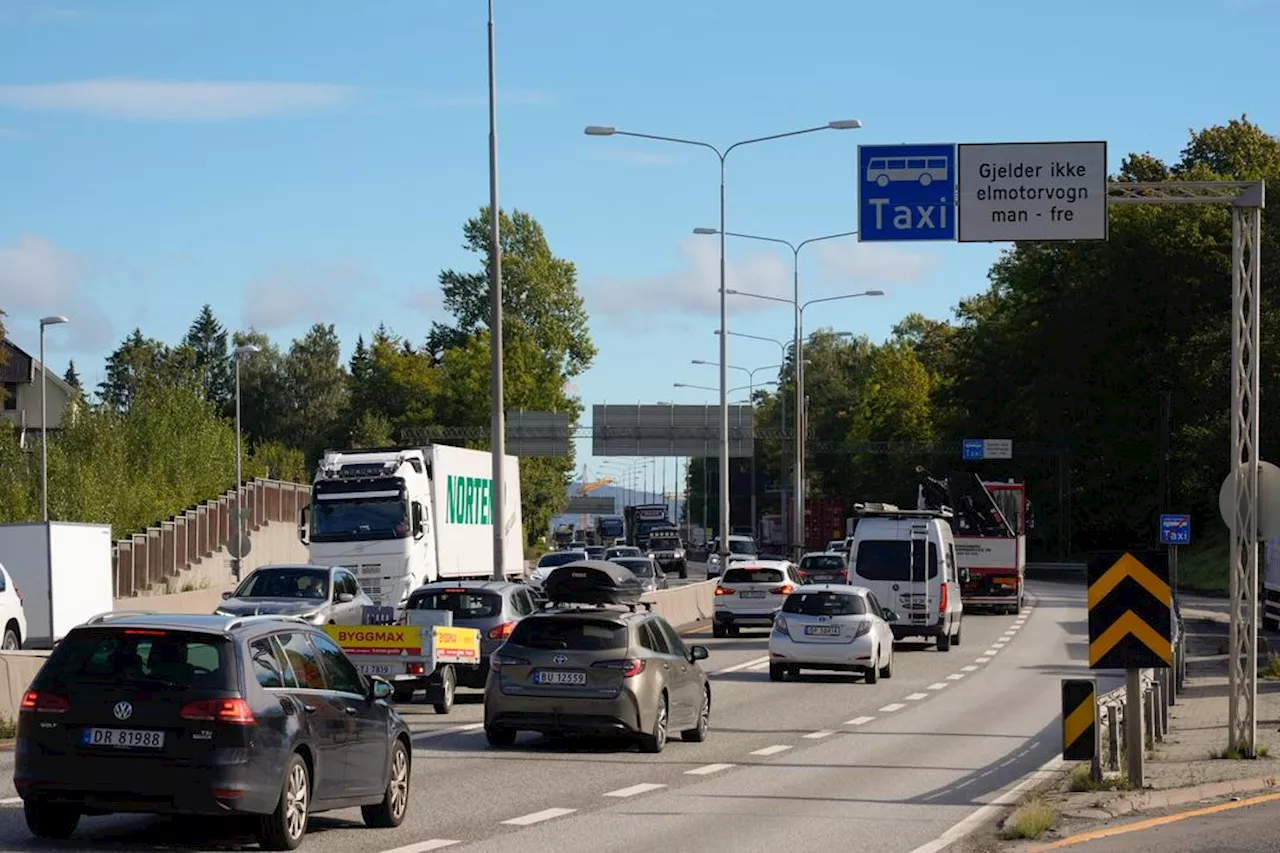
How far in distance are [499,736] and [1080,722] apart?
258 inches

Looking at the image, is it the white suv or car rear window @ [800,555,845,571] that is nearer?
Result: the white suv

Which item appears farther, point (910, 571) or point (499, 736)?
point (910, 571)

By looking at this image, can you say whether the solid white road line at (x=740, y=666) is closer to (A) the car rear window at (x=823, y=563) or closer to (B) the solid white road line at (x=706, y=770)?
(B) the solid white road line at (x=706, y=770)

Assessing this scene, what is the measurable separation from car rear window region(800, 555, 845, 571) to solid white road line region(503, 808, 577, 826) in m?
36.7

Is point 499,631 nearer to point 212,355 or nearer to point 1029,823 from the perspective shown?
point 1029,823

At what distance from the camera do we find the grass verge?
14000 millimetres

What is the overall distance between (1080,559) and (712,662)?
68630mm

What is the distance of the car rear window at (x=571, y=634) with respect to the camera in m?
20.3

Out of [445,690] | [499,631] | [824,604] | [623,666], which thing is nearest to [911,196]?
[824,604]

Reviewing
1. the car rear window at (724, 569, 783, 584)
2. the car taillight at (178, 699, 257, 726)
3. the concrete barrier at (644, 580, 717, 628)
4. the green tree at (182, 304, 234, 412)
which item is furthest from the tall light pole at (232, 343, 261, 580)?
the green tree at (182, 304, 234, 412)

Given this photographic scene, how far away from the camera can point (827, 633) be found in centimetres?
3139

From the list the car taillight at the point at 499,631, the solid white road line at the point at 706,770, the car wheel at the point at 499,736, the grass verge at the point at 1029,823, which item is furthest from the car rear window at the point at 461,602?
the grass verge at the point at 1029,823

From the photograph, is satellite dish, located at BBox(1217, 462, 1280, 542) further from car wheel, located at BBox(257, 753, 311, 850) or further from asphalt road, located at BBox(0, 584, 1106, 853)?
car wheel, located at BBox(257, 753, 311, 850)

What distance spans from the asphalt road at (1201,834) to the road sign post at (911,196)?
13054 mm
